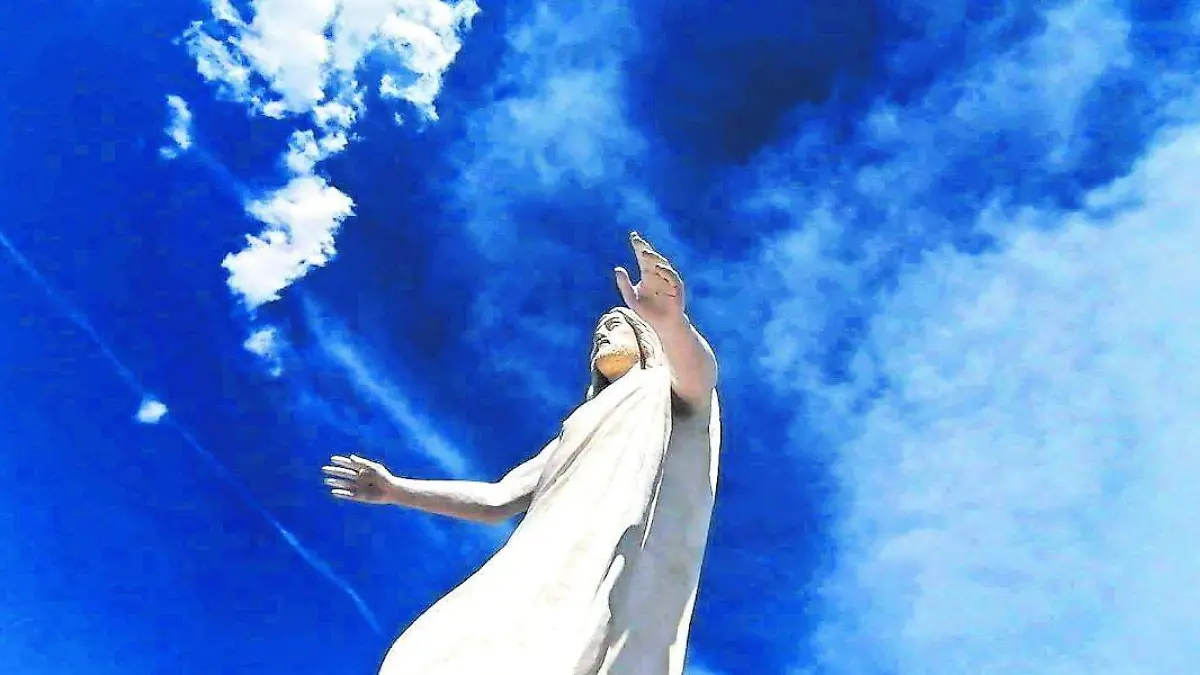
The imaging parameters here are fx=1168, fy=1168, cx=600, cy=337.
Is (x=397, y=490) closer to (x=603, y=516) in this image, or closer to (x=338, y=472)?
(x=338, y=472)

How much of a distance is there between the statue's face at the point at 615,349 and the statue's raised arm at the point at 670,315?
961mm

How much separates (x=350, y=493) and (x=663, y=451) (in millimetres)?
2631

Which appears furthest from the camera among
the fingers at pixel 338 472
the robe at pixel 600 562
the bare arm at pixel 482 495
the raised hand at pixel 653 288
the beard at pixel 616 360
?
the beard at pixel 616 360

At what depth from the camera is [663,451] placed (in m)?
8.27

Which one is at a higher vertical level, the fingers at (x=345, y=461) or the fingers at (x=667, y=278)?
the fingers at (x=667, y=278)

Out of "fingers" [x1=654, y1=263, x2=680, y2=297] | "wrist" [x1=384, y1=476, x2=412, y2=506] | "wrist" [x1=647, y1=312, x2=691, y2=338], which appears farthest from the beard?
"wrist" [x1=384, y1=476, x2=412, y2=506]

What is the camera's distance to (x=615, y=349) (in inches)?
383

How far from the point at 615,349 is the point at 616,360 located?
102 millimetres

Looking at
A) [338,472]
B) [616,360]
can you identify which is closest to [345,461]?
[338,472]

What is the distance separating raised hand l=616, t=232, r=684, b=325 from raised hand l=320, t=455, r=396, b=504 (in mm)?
2523

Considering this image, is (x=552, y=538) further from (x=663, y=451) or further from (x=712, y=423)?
(x=712, y=423)

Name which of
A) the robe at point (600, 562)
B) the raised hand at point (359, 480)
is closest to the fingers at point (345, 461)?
the raised hand at point (359, 480)

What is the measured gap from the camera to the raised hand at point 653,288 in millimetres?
7949

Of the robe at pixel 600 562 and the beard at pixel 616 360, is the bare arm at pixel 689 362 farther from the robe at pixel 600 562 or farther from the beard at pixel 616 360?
the beard at pixel 616 360
